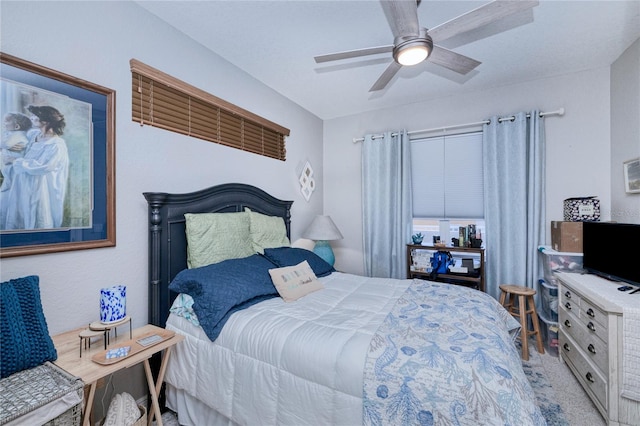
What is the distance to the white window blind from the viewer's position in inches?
129

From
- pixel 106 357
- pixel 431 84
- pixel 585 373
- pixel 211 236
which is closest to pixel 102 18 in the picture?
pixel 211 236

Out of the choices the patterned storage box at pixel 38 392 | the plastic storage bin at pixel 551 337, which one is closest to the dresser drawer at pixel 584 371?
the plastic storage bin at pixel 551 337

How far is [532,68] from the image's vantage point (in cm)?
271

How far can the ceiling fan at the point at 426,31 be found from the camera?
54.4 inches

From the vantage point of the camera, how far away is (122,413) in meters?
1.38

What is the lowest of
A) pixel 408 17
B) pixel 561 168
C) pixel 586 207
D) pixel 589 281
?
pixel 589 281

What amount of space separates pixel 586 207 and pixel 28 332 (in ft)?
13.1

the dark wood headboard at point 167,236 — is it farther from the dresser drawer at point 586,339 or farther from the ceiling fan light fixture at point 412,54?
the dresser drawer at point 586,339

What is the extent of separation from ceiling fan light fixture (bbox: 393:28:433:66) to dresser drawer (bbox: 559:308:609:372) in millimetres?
2109

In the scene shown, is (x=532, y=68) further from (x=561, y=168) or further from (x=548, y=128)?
(x=561, y=168)

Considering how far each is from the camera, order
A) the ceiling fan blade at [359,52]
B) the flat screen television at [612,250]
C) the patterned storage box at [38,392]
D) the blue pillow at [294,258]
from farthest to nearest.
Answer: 1. the blue pillow at [294,258]
2. the flat screen television at [612,250]
3. the ceiling fan blade at [359,52]
4. the patterned storage box at [38,392]

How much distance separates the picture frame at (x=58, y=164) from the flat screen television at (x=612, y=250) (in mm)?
3473

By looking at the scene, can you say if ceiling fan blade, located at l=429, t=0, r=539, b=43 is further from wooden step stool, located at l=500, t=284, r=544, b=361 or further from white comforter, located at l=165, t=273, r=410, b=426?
wooden step stool, located at l=500, t=284, r=544, b=361

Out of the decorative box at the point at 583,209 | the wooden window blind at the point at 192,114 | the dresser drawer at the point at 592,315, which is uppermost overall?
the wooden window blind at the point at 192,114
